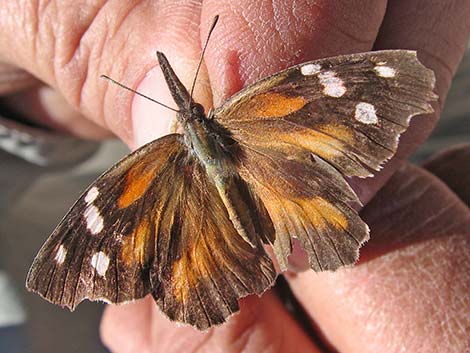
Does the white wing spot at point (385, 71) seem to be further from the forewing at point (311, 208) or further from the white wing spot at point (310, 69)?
the forewing at point (311, 208)

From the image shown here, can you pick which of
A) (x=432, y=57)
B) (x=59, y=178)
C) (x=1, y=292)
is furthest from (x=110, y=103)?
(x=59, y=178)

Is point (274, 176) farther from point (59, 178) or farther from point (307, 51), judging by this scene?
point (59, 178)

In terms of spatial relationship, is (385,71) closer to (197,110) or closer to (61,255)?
(197,110)

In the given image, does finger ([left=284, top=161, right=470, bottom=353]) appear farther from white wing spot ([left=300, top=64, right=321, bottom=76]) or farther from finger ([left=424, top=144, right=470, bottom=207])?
white wing spot ([left=300, top=64, right=321, bottom=76])

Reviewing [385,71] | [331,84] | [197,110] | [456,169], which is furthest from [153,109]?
[456,169]

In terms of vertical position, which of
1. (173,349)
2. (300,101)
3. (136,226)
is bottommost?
(173,349)
